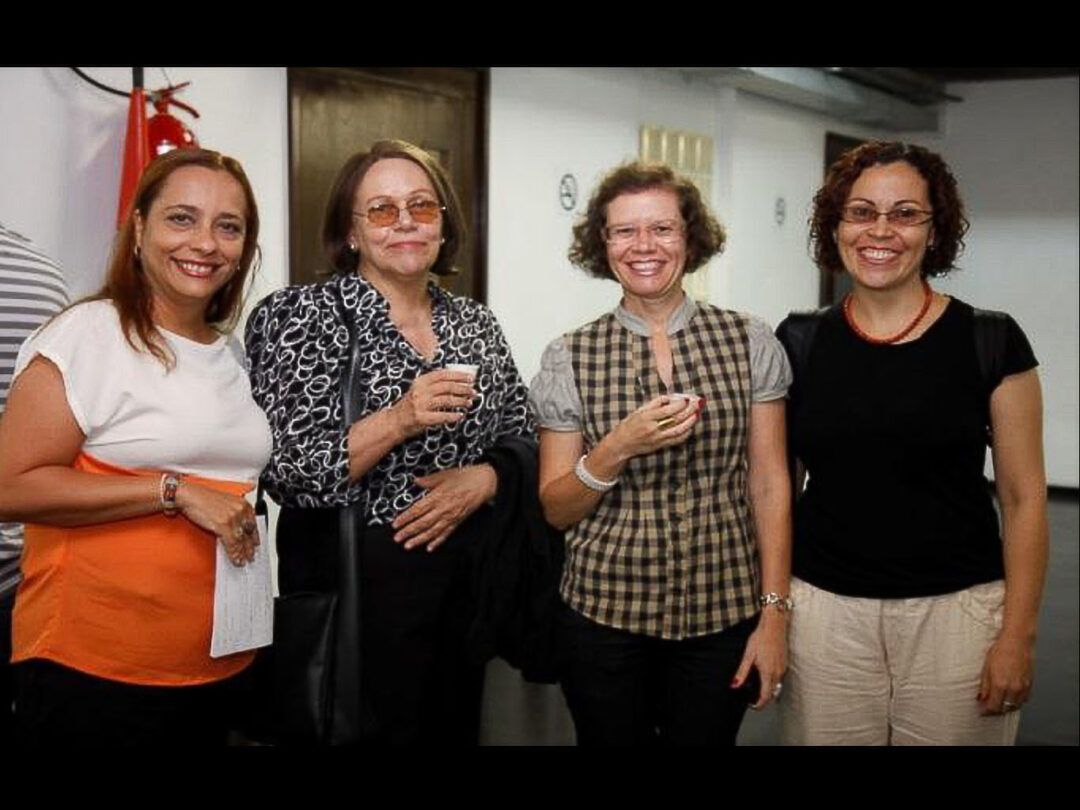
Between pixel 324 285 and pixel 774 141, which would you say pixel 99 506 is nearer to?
pixel 324 285

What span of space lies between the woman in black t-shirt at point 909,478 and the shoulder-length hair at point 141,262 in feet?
3.42

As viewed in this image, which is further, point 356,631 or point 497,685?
point 497,685

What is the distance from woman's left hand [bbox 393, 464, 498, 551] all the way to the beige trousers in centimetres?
65

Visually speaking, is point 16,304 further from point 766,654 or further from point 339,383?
point 766,654

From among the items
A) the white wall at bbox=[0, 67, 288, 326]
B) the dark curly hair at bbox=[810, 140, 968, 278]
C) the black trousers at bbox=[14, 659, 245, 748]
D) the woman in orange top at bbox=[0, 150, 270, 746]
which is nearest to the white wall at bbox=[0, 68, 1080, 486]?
the white wall at bbox=[0, 67, 288, 326]

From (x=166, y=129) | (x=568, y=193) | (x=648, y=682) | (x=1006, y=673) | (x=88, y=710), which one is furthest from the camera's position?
(x=568, y=193)

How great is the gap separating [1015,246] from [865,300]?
3.92ft

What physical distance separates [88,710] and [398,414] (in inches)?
28.3

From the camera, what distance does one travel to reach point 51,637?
1854mm

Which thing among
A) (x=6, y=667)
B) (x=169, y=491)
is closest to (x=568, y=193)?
(x=169, y=491)

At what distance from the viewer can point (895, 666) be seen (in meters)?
2.11

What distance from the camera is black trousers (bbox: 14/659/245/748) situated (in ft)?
6.04

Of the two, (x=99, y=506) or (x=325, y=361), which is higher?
(x=325, y=361)
